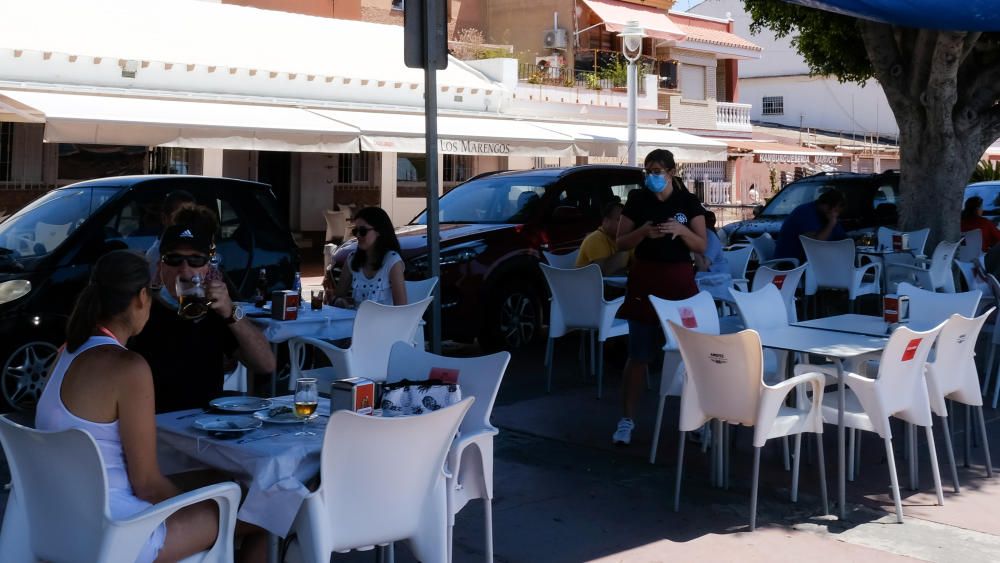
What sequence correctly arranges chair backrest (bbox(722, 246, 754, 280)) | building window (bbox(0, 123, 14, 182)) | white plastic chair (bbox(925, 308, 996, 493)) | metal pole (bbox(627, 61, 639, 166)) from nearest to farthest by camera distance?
white plastic chair (bbox(925, 308, 996, 493))
chair backrest (bbox(722, 246, 754, 280))
metal pole (bbox(627, 61, 639, 166))
building window (bbox(0, 123, 14, 182))

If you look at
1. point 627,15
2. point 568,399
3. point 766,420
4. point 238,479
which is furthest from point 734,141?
point 238,479

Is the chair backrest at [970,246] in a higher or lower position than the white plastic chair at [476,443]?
higher

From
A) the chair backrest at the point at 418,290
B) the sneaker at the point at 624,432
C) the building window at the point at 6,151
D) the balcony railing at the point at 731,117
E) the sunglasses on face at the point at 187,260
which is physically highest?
the balcony railing at the point at 731,117

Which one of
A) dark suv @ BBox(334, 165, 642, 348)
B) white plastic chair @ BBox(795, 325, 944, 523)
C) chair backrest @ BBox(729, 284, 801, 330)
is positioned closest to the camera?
white plastic chair @ BBox(795, 325, 944, 523)

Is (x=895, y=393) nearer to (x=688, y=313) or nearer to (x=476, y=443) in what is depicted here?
(x=688, y=313)

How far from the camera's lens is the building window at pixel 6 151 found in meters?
16.8

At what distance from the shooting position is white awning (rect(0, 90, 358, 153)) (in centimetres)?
1258

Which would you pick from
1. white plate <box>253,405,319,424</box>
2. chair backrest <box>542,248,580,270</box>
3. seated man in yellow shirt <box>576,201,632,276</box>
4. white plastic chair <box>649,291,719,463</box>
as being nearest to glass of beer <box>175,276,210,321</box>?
white plate <box>253,405,319,424</box>

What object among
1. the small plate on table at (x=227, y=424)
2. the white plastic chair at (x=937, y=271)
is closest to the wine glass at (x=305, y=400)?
the small plate on table at (x=227, y=424)

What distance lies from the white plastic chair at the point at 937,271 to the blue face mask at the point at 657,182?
478cm

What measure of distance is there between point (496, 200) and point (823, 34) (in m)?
5.74

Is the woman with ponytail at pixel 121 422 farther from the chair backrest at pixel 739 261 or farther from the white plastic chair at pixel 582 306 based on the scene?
the chair backrest at pixel 739 261

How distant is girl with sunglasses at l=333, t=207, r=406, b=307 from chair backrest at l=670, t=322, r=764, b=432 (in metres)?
2.32

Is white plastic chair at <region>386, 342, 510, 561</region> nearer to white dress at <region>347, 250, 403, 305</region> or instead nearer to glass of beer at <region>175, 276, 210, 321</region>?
glass of beer at <region>175, 276, 210, 321</region>
